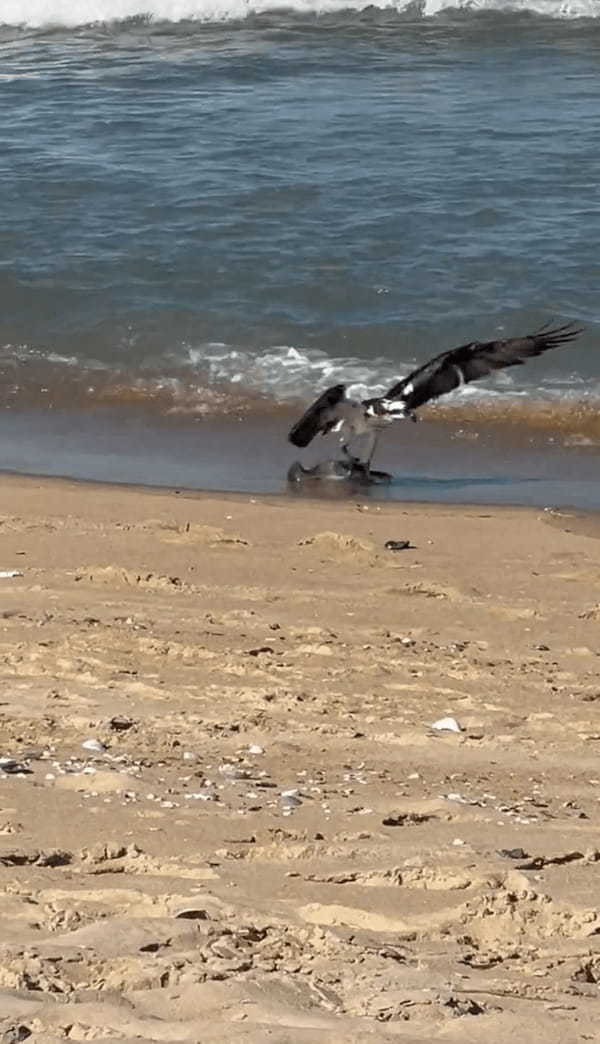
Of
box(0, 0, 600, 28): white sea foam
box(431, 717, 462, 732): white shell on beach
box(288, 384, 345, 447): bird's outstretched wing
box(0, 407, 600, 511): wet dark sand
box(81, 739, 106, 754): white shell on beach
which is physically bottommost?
box(0, 407, 600, 511): wet dark sand

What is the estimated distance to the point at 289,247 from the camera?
13.4 m

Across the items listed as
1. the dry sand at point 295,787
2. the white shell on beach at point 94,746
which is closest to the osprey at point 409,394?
the dry sand at point 295,787

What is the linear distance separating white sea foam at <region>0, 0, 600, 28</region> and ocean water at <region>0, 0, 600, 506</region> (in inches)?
68.5

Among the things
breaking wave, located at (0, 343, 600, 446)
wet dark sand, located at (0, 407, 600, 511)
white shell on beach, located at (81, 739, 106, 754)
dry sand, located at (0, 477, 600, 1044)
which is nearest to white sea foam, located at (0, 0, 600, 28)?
breaking wave, located at (0, 343, 600, 446)

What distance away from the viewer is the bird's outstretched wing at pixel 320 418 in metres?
9.54

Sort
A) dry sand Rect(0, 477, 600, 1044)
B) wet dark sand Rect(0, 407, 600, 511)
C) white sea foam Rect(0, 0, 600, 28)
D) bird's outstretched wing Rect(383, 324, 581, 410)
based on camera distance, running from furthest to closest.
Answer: white sea foam Rect(0, 0, 600, 28), bird's outstretched wing Rect(383, 324, 581, 410), wet dark sand Rect(0, 407, 600, 511), dry sand Rect(0, 477, 600, 1044)

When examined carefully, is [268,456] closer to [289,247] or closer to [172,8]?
[289,247]

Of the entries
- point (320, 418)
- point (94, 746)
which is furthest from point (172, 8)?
point (94, 746)

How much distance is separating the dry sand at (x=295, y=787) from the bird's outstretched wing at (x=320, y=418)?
1.82 m

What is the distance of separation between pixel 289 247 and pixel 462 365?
13.6 ft

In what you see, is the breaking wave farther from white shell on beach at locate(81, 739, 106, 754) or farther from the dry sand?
white shell on beach at locate(81, 739, 106, 754)

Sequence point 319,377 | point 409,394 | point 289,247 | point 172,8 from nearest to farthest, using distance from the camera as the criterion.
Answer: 1. point 409,394
2. point 319,377
3. point 289,247
4. point 172,8

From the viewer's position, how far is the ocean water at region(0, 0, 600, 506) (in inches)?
410

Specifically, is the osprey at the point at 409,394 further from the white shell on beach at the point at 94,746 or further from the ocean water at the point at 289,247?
the white shell on beach at the point at 94,746
